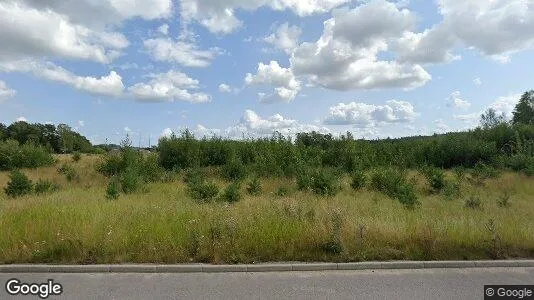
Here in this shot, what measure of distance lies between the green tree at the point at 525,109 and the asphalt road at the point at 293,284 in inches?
3064

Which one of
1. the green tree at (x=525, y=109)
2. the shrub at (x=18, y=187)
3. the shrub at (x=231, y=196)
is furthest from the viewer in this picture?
the green tree at (x=525, y=109)

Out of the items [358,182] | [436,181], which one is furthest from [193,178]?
[436,181]

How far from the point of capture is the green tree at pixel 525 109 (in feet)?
231

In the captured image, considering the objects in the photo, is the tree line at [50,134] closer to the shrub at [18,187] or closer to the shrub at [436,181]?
the shrub at [18,187]

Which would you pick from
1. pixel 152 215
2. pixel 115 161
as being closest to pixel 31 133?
A: pixel 115 161

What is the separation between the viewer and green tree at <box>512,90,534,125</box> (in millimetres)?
70312

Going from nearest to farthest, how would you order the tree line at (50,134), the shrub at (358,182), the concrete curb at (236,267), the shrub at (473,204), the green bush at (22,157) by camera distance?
the concrete curb at (236,267) < the shrub at (473,204) < the shrub at (358,182) < the green bush at (22,157) < the tree line at (50,134)

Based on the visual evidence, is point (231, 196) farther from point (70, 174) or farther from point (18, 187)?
point (70, 174)

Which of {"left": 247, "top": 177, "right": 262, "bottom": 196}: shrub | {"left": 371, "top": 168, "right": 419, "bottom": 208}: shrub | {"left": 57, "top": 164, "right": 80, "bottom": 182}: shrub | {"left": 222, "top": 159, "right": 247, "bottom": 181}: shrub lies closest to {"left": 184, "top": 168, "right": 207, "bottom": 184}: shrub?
{"left": 222, "top": 159, "right": 247, "bottom": 181}: shrub

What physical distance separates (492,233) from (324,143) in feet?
83.5

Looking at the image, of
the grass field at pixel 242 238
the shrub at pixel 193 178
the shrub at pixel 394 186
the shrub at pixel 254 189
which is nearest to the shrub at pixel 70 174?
the shrub at pixel 193 178

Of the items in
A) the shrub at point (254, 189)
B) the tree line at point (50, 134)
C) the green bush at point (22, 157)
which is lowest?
the shrub at point (254, 189)

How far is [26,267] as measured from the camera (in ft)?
19.9

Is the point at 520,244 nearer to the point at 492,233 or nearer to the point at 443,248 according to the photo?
the point at 492,233
